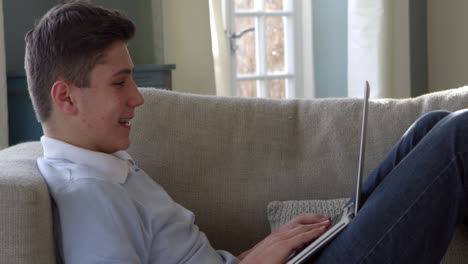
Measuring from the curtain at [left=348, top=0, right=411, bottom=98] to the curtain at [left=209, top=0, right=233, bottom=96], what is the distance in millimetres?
865

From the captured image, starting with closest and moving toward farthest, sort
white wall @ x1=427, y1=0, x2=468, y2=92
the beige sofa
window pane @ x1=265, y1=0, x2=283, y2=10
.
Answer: the beige sofa < window pane @ x1=265, y1=0, x2=283, y2=10 < white wall @ x1=427, y1=0, x2=468, y2=92

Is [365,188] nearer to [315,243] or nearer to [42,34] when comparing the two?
[315,243]

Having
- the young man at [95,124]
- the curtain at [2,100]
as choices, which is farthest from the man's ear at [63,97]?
the curtain at [2,100]

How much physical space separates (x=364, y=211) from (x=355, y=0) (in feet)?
8.58

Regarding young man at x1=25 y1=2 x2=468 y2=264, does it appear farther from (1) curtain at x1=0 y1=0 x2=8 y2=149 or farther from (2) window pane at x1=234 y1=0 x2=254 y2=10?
(2) window pane at x1=234 y1=0 x2=254 y2=10

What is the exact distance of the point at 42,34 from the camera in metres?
1.40

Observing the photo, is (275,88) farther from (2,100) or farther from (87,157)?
(87,157)

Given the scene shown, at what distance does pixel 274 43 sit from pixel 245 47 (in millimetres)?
259

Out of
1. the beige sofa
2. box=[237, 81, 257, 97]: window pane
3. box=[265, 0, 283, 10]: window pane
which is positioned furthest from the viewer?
box=[265, 0, 283, 10]: window pane

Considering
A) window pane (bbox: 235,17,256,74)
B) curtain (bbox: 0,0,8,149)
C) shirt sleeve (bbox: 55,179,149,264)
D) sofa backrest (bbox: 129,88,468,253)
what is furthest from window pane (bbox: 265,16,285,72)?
shirt sleeve (bbox: 55,179,149,264)

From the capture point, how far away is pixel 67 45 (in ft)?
4.56

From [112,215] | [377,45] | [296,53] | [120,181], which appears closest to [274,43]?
[296,53]

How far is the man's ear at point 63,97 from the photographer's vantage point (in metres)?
1.39

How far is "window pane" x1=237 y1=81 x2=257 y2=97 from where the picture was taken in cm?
389
